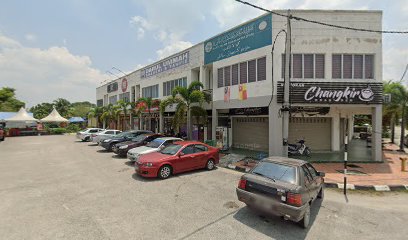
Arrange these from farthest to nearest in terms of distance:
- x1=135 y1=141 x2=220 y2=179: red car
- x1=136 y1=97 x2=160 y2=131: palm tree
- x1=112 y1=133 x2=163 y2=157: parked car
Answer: x1=136 y1=97 x2=160 y2=131: palm tree, x1=112 y1=133 x2=163 y2=157: parked car, x1=135 y1=141 x2=220 y2=179: red car

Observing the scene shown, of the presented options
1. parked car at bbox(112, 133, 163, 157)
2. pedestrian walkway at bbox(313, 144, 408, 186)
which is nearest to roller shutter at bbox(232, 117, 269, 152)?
pedestrian walkway at bbox(313, 144, 408, 186)

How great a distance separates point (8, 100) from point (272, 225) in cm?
6081

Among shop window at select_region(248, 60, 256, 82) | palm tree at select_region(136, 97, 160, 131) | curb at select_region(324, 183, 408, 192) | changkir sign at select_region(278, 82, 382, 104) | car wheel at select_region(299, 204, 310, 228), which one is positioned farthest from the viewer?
palm tree at select_region(136, 97, 160, 131)

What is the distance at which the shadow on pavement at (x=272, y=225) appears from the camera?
500 cm

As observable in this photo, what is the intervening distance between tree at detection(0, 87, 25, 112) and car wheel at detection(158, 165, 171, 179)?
175ft

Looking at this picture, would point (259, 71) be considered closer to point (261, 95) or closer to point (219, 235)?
point (261, 95)

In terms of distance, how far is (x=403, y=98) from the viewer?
17188 millimetres

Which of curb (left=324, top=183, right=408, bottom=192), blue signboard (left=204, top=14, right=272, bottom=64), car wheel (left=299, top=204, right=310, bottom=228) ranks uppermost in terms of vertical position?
blue signboard (left=204, top=14, right=272, bottom=64)

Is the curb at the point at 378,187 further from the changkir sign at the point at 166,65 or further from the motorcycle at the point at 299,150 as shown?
the changkir sign at the point at 166,65

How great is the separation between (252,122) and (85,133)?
18595mm

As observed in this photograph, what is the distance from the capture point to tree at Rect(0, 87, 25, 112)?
1791 inches

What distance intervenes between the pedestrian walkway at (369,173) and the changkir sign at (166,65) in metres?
14.6

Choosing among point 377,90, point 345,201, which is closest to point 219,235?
point 345,201

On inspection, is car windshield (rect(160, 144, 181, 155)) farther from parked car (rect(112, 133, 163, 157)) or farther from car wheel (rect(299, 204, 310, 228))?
car wheel (rect(299, 204, 310, 228))
